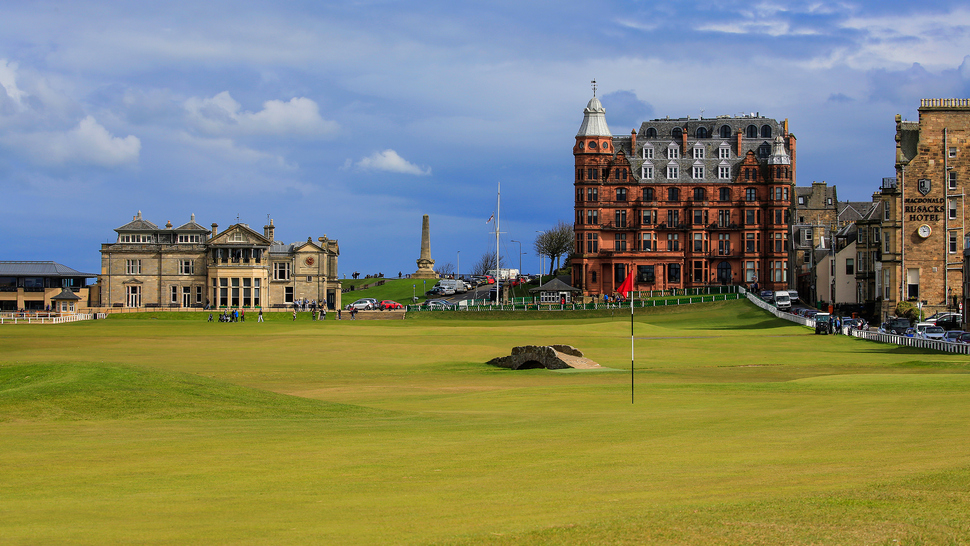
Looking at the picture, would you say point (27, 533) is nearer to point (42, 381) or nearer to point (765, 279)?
point (42, 381)

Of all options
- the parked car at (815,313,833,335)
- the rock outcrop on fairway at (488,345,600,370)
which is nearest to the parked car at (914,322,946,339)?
the parked car at (815,313,833,335)

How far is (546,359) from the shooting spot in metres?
48.1

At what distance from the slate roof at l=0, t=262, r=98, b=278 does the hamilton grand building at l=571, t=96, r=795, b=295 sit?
66262mm

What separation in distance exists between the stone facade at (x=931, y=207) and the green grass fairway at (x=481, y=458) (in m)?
41.6

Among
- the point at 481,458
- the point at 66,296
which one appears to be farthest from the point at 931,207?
the point at 66,296

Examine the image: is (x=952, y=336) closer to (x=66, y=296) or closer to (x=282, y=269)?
(x=282, y=269)

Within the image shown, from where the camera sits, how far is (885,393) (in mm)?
31734

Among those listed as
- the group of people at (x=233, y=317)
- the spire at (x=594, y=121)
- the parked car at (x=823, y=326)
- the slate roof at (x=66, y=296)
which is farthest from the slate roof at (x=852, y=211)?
the slate roof at (x=66, y=296)

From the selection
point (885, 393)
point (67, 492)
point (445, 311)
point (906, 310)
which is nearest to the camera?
point (67, 492)

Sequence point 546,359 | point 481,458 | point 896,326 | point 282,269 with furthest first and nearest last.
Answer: point 282,269 → point 896,326 → point 546,359 → point 481,458

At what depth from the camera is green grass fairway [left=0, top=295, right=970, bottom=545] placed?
41.5ft

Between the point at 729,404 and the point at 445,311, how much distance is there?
84.7 meters

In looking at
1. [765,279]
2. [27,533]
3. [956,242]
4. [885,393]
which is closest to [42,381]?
[27,533]

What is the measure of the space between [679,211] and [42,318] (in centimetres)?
7886
